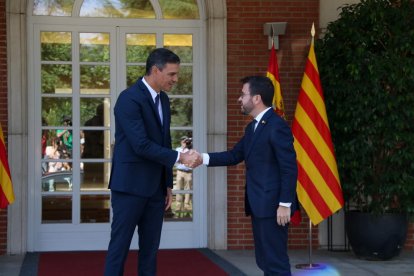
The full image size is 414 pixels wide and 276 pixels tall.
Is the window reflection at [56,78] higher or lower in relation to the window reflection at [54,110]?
higher

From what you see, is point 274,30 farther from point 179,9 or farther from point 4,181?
point 4,181

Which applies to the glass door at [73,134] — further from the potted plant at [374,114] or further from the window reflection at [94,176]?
the potted plant at [374,114]

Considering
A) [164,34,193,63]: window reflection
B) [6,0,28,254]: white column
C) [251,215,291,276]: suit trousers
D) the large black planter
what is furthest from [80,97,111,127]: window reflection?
[251,215,291,276]: suit trousers

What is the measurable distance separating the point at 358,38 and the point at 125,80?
267 centimetres

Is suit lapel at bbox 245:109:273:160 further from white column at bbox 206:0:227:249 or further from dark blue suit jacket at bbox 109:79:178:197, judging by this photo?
white column at bbox 206:0:227:249

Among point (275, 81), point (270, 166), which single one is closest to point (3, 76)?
point (275, 81)

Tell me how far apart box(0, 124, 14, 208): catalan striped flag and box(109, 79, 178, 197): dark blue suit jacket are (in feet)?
8.81

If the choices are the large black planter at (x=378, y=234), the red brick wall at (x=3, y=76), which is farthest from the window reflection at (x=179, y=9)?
the large black planter at (x=378, y=234)

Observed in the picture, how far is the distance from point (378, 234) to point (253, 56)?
94.5 inches

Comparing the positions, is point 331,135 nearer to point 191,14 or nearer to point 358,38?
point 358,38

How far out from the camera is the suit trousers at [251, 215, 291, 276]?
4812 mm

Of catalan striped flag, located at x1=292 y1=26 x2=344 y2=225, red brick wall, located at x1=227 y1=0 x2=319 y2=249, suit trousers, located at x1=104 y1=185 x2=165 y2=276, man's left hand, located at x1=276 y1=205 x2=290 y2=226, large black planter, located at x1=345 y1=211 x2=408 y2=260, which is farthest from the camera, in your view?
red brick wall, located at x1=227 y1=0 x2=319 y2=249

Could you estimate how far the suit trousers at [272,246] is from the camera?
481 centimetres

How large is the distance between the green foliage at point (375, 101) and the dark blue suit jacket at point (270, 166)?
290 cm
